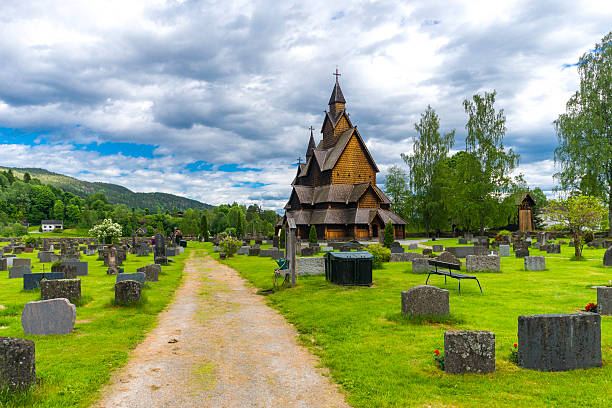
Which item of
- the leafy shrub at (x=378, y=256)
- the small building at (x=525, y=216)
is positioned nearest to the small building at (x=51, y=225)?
the small building at (x=525, y=216)

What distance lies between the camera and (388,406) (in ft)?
16.9

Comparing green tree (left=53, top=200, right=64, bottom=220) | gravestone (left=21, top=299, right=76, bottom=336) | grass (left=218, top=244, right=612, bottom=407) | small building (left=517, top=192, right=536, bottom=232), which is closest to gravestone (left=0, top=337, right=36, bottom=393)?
gravestone (left=21, top=299, right=76, bottom=336)

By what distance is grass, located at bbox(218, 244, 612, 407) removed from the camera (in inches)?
213

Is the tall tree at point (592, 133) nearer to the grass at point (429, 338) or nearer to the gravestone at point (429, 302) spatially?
the grass at point (429, 338)

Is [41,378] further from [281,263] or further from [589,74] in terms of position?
[589,74]

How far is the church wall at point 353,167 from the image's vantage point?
5719 cm

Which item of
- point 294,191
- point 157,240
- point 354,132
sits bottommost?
point 157,240

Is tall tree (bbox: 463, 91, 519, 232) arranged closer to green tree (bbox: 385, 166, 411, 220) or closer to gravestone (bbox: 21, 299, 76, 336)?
green tree (bbox: 385, 166, 411, 220)

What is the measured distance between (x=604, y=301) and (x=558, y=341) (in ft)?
15.2

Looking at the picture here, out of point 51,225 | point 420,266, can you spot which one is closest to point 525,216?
point 420,266

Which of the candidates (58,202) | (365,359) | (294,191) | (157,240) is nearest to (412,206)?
(294,191)

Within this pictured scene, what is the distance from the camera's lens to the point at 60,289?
1191cm

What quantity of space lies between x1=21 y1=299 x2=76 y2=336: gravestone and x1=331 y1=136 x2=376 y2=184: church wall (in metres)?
49.3

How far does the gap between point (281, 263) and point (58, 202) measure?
565 ft
